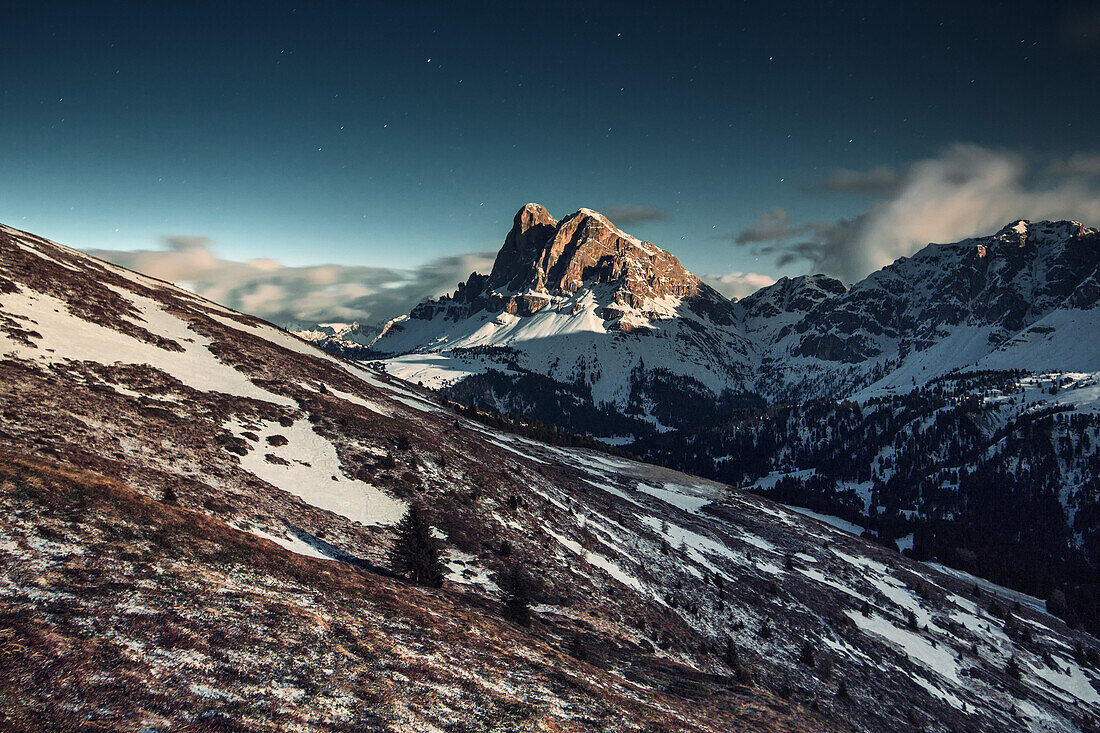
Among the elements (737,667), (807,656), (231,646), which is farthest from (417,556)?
(807,656)

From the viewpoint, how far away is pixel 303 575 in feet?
58.8

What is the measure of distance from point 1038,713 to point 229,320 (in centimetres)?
9842

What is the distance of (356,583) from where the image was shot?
19.2 metres

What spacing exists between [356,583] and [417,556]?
15.8ft

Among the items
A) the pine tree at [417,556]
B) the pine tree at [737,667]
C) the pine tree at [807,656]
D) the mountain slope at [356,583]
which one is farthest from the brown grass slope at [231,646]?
the pine tree at [807,656]

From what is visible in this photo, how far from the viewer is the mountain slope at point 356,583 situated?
11.4m

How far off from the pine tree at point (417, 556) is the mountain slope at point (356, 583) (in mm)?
1122

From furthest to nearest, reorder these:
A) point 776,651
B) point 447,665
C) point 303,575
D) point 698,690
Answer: point 776,651
point 698,690
point 303,575
point 447,665

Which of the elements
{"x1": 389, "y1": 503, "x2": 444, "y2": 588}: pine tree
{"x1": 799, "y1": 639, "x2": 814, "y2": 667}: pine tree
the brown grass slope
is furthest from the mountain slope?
{"x1": 389, "y1": 503, "x2": 444, "y2": 588}: pine tree

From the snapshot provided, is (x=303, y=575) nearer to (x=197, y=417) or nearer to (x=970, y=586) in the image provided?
(x=197, y=417)

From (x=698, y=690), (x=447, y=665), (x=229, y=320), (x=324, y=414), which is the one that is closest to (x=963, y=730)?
(x=698, y=690)

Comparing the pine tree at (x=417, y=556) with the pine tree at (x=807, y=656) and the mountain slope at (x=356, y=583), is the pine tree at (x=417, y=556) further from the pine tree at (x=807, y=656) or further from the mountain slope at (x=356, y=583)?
the pine tree at (x=807, y=656)

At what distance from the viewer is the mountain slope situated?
11.4m

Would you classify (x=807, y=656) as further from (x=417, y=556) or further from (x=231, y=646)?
(x=231, y=646)
